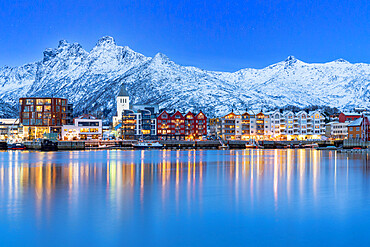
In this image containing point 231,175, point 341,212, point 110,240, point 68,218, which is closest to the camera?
point 110,240

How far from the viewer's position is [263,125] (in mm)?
188125

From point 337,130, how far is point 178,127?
66.5m

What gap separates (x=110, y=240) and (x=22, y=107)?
182 meters

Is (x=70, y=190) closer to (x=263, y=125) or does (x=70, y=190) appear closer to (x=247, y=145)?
(x=247, y=145)

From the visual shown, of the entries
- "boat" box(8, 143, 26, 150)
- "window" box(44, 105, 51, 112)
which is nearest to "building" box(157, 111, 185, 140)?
"window" box(44, 105, 51, 112)

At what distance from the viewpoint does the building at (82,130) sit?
587 ft

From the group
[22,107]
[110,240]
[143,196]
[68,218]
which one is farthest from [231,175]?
[22,107]

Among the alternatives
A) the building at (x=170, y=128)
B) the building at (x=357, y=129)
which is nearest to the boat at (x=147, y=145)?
the building at (x=170, y=128)

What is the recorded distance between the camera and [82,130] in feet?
595

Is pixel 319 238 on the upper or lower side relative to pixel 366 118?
lower

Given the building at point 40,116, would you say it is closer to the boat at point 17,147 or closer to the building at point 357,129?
the boat at point 17,147

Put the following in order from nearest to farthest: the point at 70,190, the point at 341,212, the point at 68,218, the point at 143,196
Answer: the point at 68,218 → the point at 341,212 → the point at 143,196 → the point at 70,190

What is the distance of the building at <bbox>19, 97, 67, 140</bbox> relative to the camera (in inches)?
7426

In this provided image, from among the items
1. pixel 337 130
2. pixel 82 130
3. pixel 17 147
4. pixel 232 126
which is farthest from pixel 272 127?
pixel 17 147
